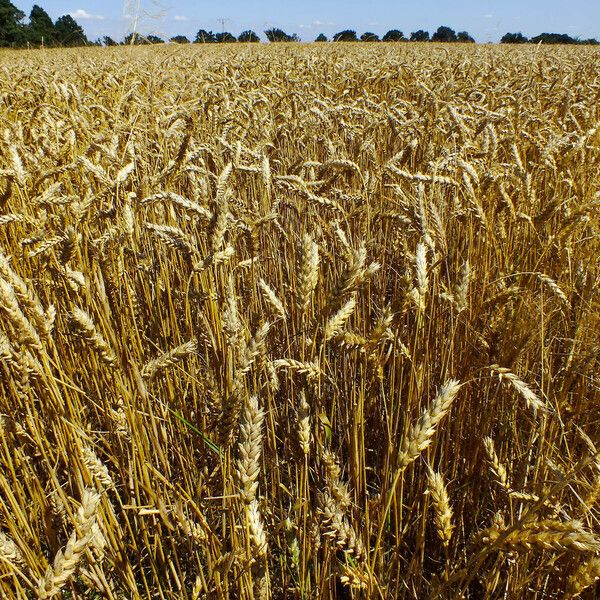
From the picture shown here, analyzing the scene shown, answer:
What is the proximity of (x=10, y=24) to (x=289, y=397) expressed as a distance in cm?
4217

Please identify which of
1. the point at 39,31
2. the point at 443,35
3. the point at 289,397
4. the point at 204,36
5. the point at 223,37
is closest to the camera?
the point at 289,397

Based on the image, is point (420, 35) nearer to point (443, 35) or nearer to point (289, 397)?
point (443, 35)

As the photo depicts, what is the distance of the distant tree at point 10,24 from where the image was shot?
32.3 meters

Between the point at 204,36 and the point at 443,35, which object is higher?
the point at 443,35

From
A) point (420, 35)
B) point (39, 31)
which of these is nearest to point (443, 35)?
point (420, 35)

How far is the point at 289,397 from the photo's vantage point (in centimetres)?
170

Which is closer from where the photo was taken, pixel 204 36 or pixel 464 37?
pixel 204 36

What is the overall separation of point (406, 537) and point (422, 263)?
2.66ft

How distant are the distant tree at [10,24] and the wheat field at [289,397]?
3747cm

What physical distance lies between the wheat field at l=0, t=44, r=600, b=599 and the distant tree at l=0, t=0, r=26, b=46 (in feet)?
123

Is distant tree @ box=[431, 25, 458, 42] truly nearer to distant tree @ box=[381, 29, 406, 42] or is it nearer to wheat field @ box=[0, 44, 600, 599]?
distant tree @ box=[381, 29, 406, 42]

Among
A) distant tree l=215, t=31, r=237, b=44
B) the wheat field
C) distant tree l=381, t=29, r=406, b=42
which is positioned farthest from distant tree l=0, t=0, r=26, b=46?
the wheat field

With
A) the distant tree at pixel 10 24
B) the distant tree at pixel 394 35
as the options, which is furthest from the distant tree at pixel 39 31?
the distant tree at pixel 394 35

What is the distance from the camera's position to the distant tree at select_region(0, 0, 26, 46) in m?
32.3
